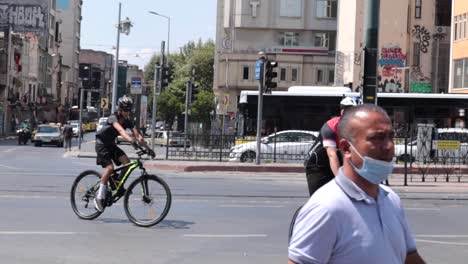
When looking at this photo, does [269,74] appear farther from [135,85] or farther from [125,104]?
[125,104]

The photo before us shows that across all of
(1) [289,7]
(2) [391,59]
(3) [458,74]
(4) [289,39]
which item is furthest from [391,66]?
(1) [289,7]

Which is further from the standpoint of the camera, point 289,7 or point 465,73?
point 289,7

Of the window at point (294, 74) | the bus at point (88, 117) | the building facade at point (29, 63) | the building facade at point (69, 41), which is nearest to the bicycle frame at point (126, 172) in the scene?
the window at point (294, 74)

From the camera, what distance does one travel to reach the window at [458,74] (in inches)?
2090

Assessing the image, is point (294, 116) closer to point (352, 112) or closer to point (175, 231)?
point (175, 231)

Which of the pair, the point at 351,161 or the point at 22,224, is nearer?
the point at 351,161

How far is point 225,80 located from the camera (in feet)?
244

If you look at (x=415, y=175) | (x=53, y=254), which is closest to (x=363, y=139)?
(x=53, y=254)

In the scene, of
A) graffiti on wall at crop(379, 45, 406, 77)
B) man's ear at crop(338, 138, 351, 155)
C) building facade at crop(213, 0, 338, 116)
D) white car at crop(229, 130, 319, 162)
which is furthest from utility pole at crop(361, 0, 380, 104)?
building facade at crop(213, 0, 338, 116)

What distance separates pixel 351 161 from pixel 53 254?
21.0 feet

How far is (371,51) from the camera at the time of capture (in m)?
19.0

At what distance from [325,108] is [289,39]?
1524 inches

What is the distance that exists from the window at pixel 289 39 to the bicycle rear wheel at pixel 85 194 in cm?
6439

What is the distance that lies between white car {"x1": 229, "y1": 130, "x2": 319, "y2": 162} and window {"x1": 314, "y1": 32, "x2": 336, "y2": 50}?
45559 millimetres
